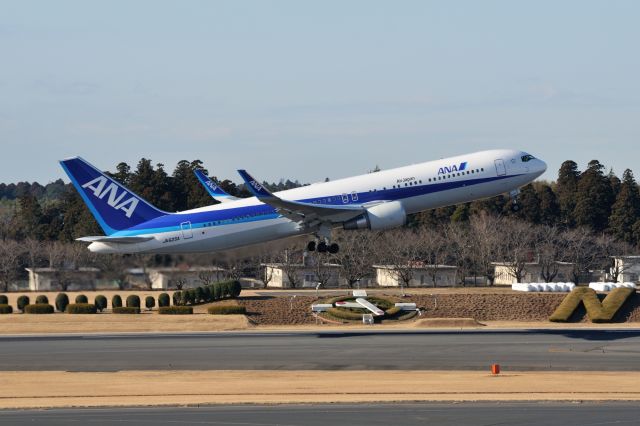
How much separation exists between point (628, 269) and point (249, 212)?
91.7 m

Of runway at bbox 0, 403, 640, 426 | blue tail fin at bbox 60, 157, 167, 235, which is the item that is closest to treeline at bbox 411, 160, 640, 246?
blue tail fin at bbox 60, 157, 167, 235

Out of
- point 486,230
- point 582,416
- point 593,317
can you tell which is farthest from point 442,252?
point 582,416

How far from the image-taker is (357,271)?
14325 cm

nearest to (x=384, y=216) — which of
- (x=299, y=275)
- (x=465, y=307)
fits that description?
(x=465, y=307)

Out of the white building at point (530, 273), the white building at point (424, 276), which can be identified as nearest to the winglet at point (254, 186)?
the white building at point (424, 276)

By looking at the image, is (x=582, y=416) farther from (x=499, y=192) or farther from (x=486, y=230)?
(x=486, y=230)

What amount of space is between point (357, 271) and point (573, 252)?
111ft

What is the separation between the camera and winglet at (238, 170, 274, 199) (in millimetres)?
74188

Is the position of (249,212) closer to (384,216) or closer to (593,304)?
(384,216)

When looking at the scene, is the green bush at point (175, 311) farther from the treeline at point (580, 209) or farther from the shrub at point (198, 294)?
the treeline at point (580, 209)

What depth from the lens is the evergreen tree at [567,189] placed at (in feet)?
585

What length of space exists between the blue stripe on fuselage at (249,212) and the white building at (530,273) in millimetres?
71693

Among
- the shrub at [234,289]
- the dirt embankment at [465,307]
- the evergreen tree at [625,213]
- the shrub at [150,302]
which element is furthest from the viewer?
the evergreen tree at [625,213]

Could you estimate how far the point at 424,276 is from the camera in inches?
5940
